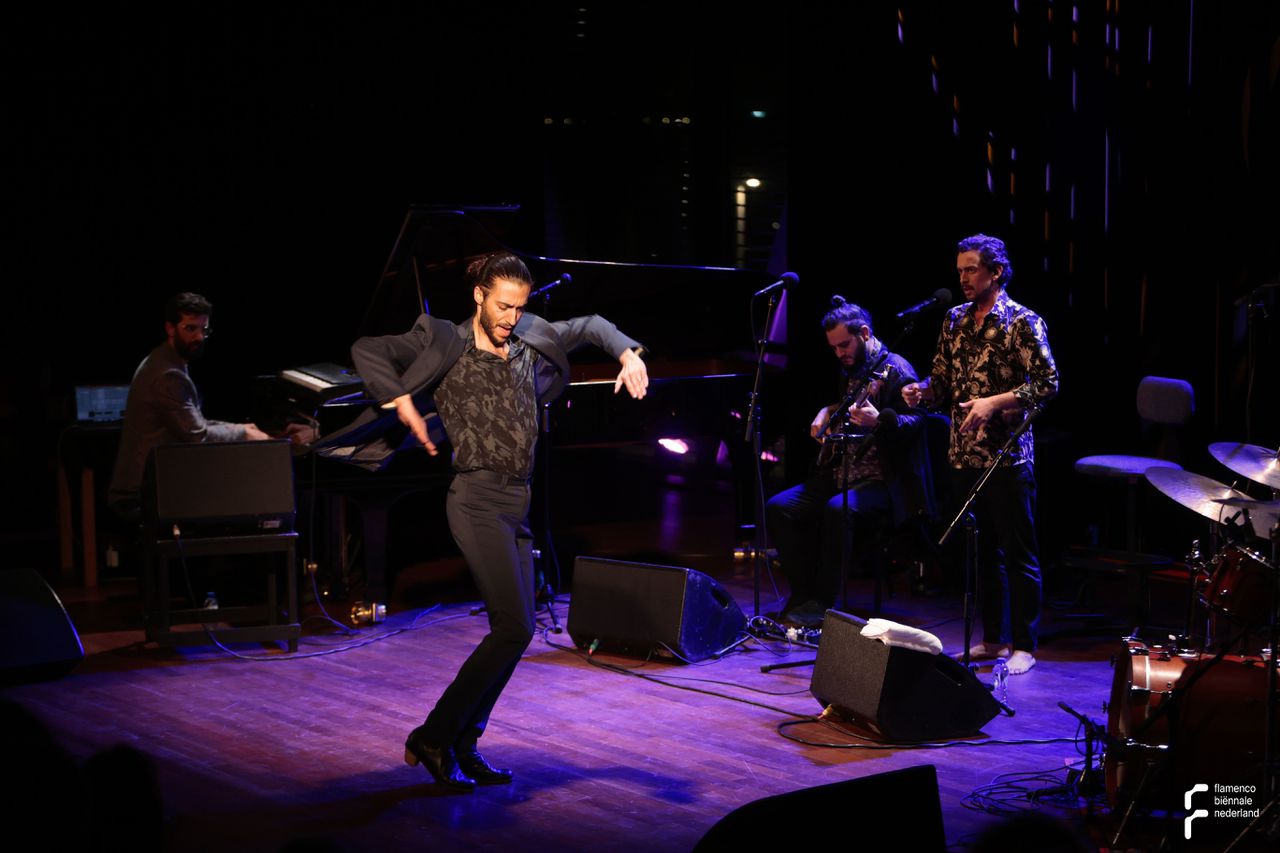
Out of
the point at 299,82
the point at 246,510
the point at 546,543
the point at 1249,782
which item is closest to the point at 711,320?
the point at 546,543

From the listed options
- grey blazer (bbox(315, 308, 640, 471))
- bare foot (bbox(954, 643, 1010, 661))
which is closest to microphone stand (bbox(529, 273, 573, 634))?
grey blazer (bbox(315, 308, 640, 471))

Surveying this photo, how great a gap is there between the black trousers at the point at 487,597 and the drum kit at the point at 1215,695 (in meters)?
1.94

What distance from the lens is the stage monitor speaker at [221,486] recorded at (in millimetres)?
6543

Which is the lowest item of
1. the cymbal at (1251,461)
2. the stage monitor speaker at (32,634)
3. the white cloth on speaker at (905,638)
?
the white cloth on speaker at (905,638)

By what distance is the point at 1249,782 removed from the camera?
3.92m

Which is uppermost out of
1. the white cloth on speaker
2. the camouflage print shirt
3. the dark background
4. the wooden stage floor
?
the dark background

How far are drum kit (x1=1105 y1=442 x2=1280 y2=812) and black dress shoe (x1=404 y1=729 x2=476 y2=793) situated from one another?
211cm

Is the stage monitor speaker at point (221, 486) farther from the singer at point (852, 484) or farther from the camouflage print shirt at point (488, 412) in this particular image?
the singer at point (852, 484)

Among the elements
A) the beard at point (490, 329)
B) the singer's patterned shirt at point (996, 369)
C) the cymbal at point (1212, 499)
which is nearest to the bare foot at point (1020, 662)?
the singer's patterned shirt at point (996, 369)

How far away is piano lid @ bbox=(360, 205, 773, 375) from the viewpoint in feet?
24.0

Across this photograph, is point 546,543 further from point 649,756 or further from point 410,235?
point 649,756

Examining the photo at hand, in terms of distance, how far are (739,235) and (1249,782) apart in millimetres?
6250

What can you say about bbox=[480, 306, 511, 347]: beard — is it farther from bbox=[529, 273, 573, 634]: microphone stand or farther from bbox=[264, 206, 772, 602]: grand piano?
bbox=[264, 206, 772, 602]: grand piano

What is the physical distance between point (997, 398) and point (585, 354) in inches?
116
